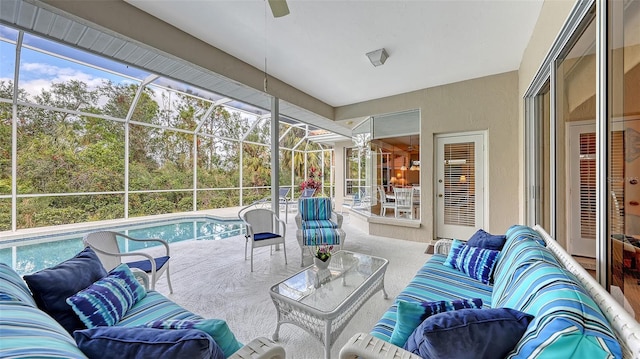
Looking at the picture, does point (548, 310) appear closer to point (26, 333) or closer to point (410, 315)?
point (410, 315)

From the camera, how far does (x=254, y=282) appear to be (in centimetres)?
286

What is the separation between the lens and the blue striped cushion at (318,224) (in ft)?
12.2

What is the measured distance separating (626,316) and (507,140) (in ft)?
12.5

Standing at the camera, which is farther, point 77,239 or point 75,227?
point 75,227

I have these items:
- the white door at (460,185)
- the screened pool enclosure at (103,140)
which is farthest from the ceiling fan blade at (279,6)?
the white door at (460,185)

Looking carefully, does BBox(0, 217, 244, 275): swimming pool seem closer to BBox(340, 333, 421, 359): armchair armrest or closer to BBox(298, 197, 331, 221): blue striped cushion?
BBox(298, 197, 331, 221): blue striped cushion

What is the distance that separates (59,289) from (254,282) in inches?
72.0

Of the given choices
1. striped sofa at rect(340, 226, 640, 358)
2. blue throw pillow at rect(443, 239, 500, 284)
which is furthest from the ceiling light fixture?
striped sofa at rect(340, 226, 640, 358)

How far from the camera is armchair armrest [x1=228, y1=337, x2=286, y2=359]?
0.96 metres

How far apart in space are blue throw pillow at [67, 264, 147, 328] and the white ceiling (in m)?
2.48

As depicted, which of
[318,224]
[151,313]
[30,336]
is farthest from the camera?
[318,224]

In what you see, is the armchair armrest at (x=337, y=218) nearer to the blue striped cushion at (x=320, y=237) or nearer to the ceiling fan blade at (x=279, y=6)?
→ the blue striped cushion at (x=320, y=237)

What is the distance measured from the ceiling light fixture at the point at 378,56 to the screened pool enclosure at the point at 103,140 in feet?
6.36

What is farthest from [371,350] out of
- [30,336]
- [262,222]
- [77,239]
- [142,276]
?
[77,239]
